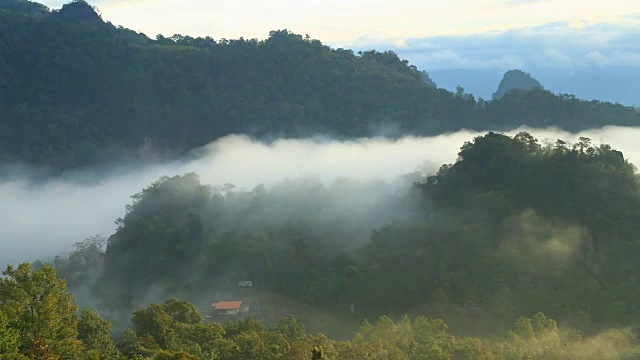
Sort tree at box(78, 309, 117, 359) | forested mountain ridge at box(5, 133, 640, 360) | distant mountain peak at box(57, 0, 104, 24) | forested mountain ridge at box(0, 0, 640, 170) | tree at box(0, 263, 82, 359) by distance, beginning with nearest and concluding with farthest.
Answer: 1. tree at box(0, 263, 82, 359)
2. tree at box(78, 309, 117, 359)
3. forested mountain ridge at box(5, 133, 640, 360)
4. forested mountain ridge at box(0, 0, 640, 170)
5. distant mountain peak at box(57, 0, 104, 24)

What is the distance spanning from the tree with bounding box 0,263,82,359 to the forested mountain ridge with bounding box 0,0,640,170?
2273 inches

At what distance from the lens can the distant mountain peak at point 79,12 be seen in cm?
9850

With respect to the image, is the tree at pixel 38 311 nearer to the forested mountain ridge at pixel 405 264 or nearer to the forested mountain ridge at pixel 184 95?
the forested mountain ridge at pixel 405 264

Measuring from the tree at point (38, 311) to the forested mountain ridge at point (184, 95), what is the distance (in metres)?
57.7

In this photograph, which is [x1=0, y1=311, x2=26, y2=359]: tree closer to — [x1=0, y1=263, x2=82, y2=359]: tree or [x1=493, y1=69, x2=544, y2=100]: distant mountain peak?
[x1=0, y1=263, x2=82, y2=359]: tree

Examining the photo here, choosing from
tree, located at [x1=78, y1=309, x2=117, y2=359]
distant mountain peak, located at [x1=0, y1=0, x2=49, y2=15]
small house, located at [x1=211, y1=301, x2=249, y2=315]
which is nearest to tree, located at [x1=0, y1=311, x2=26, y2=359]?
tree, located at [x1=78, y1=309, x2=117, y2=359]

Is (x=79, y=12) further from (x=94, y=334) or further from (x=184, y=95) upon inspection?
(x=94, y=334)

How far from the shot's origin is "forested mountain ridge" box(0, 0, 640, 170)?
3150 inches

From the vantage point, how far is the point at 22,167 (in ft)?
275

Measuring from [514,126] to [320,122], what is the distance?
19.7 meters

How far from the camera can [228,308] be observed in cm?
4072

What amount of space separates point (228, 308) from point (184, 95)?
48.2 m

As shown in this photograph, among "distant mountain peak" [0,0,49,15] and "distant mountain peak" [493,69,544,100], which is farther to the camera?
"distant mountain peak" [0,0,49,15]

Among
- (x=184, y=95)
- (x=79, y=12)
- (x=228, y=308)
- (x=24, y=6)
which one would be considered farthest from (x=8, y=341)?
(x=24, y=6)
